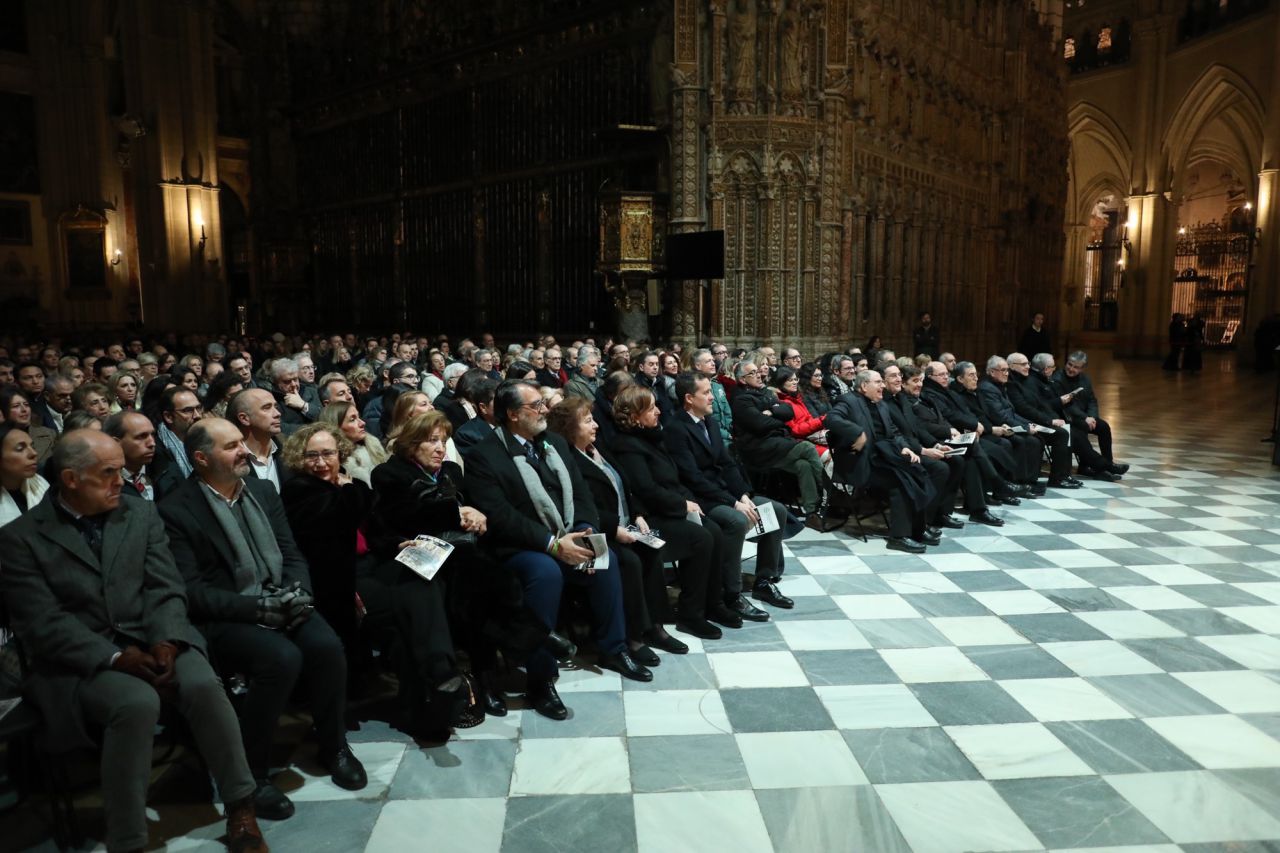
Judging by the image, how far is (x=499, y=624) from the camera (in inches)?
159

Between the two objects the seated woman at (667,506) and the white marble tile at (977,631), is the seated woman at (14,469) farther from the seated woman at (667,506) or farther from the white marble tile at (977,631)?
the white marble tile at (977,631)

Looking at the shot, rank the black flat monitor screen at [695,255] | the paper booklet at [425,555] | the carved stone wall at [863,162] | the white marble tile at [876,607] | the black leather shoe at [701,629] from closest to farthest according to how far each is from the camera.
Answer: the paper booklet at [425,555]
the black leather shoe at [701,629]
the white marble tile at [876,607]
the black flat monitor screen at [695,255]
the carved stone wall at [863,162]

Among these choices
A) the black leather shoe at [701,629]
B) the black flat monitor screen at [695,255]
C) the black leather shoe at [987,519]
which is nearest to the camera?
the black leather shoe at [701,629]

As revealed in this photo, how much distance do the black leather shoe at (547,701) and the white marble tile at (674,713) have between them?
1.01 ft

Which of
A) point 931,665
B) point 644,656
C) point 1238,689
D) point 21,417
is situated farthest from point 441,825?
point 21,417

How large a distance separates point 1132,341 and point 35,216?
109ft

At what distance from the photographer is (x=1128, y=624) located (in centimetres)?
513

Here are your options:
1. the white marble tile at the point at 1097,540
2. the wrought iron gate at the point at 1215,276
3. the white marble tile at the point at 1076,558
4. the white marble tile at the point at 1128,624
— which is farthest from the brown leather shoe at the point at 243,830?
the wrought iron gate at the point at 1215,276

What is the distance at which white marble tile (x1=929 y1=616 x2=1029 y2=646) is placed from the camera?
4.88m

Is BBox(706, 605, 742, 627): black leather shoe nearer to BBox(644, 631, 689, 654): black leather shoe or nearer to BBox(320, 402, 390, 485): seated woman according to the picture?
BBox(644, 631, 689, 654): black leather shoe

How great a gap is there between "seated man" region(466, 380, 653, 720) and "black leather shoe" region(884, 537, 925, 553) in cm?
303

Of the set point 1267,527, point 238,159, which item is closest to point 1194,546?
point 1267,527

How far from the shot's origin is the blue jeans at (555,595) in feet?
13.3

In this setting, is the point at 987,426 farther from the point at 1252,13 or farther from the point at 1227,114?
the point at 1227,114
